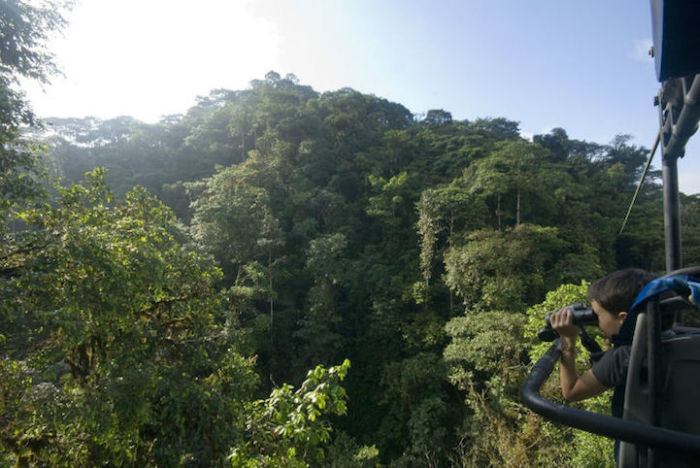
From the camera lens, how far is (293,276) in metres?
14.9

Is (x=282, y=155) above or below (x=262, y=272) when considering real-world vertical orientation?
above

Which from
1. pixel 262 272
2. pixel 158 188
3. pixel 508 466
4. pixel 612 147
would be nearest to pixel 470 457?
pixel 508 466

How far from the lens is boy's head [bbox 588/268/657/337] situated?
821 mm

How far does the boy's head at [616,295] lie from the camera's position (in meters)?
0.82

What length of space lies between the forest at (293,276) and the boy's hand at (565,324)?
225cm

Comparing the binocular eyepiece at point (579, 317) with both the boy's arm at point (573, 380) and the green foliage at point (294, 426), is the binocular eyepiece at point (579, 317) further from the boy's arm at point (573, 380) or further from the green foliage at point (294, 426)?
the green foliage at point (294, 426)

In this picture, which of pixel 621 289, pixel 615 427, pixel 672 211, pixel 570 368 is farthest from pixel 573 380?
pixel 672 211

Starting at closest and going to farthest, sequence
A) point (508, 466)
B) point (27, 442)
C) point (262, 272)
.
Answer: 1. point (27, 442)
2. point (508, 466)
3. point (262, 272)

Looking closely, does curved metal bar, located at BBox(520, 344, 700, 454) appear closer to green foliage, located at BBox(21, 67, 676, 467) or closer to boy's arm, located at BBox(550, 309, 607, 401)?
boy's arm, located at BBox(550, 309, 607, 401)

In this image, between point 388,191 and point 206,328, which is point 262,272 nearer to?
point 388,191

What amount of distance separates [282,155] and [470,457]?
15158 mm

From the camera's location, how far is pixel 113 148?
22828 millimetres

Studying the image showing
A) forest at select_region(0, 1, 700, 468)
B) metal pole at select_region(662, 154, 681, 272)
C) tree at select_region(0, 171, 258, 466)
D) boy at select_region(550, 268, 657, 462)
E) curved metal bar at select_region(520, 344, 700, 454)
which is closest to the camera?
curved metal bar at select_region(520, 344, 700, 454)

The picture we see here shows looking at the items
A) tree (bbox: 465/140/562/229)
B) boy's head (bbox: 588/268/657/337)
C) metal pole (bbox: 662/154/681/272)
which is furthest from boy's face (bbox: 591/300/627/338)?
tree (bbox: 465/140/562/229)
